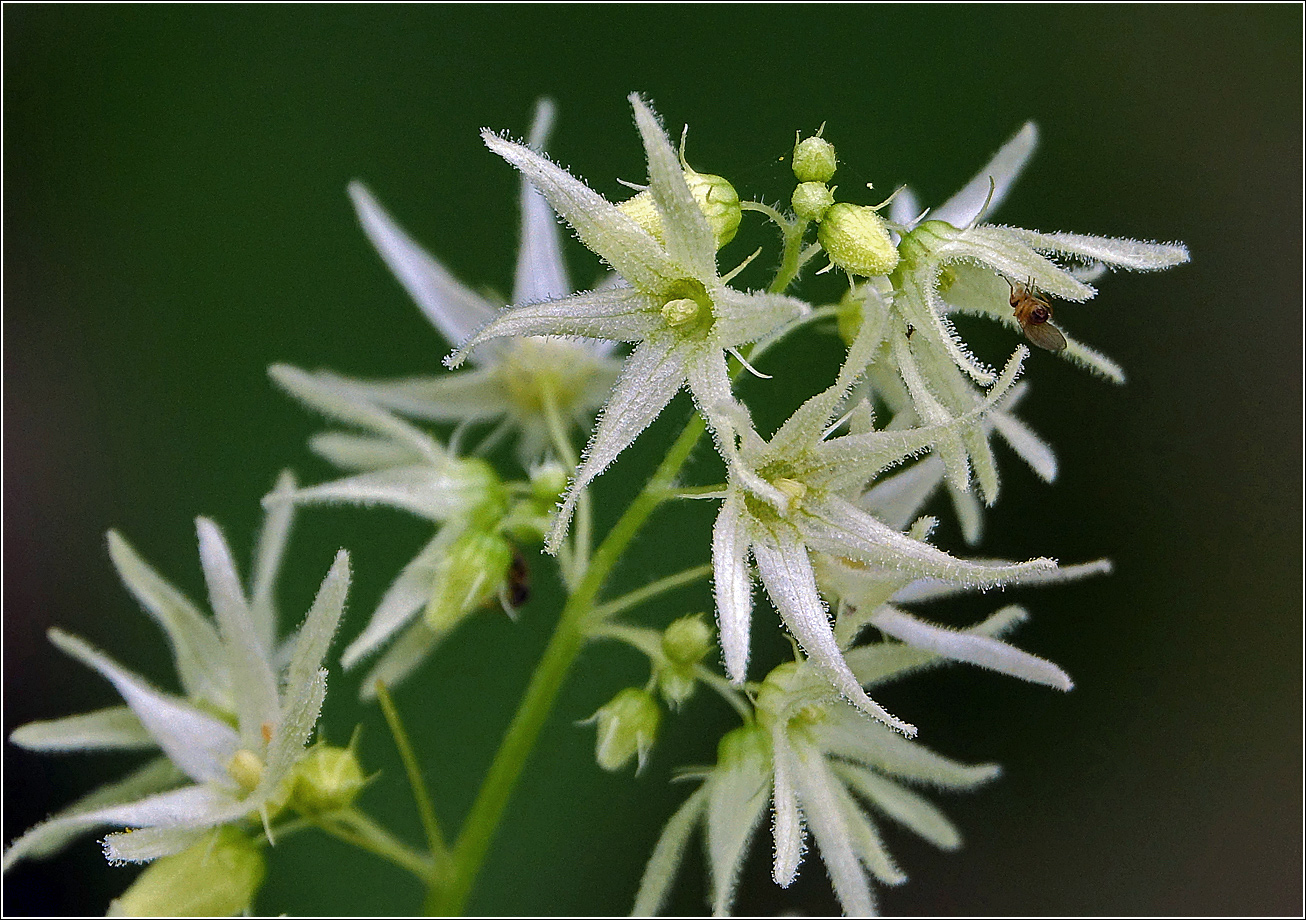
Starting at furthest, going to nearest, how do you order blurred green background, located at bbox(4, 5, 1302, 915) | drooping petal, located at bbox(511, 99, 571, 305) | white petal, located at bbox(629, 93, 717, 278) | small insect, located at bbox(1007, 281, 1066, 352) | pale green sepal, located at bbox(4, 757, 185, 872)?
blurred green background, located at bbox(4, 5, 1302, 915), drooping petal, located at bbox(511, 99, 571, 305), pale green sepal, located at bbox(4, 757, 185, 872), small insect, located at bbox(1007, 281, 1066, 352), white petal, located at bbox(629, 93, 717, 278)

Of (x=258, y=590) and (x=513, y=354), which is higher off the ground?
(x=513, y=354)

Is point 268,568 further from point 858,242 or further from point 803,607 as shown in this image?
point 858,242

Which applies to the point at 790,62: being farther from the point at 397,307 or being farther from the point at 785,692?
the point at 785,692

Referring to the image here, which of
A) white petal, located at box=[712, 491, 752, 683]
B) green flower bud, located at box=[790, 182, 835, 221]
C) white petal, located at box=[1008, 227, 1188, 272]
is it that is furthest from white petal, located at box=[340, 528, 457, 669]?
white petal, located at box=[1008, 227, 1188, 272]

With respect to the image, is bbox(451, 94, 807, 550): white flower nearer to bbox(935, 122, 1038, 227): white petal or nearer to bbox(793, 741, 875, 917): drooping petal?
bbox(935, 122, 1038, 227): white petal

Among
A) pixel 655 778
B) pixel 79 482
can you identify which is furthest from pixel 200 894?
pixel 79 482

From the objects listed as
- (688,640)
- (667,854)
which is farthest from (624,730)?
(667,854)
